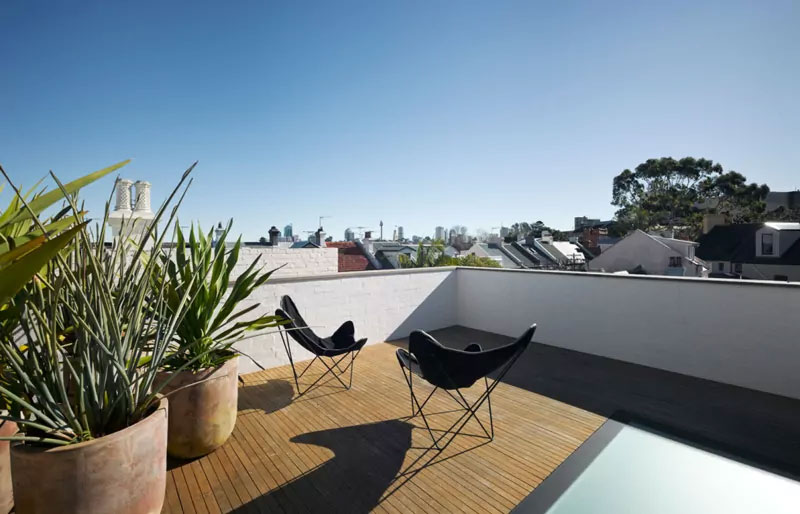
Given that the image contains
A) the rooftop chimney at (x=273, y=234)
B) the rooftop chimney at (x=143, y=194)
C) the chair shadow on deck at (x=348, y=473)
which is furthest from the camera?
the rooftop chimney at (x=273, y=234)

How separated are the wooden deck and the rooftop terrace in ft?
0.04

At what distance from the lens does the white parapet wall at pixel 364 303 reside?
4094mm

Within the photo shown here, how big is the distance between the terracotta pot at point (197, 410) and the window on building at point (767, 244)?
899 inches

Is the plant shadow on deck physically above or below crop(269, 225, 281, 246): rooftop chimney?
below

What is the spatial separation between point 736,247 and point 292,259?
22279mm

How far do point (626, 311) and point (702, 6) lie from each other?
5733 millimetres

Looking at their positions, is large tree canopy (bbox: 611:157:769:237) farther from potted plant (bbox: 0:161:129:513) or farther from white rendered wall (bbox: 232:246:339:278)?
potted plant (bbox: 0:161:129:513)

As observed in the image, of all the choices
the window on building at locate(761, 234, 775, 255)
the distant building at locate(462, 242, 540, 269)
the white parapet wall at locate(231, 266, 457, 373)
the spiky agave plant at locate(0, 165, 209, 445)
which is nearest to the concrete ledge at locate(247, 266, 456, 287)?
the white parapet wall at locate(231, 266, 457, 373)

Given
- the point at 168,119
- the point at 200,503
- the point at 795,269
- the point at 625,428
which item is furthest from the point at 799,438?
the point at 795,269

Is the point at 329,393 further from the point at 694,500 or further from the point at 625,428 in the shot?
the point at 694,500

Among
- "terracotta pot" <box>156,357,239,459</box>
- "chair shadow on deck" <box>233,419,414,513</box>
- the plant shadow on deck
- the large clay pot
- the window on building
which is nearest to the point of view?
the large clay pot

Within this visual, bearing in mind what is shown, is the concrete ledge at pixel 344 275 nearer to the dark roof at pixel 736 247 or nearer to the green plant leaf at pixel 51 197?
the green plant leaf at pixel 51 197

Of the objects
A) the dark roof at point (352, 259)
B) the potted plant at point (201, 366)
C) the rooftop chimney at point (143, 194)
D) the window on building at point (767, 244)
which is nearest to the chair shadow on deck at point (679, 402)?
the potted plant at point (201, 366)

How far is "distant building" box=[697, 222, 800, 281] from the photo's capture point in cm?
1553
